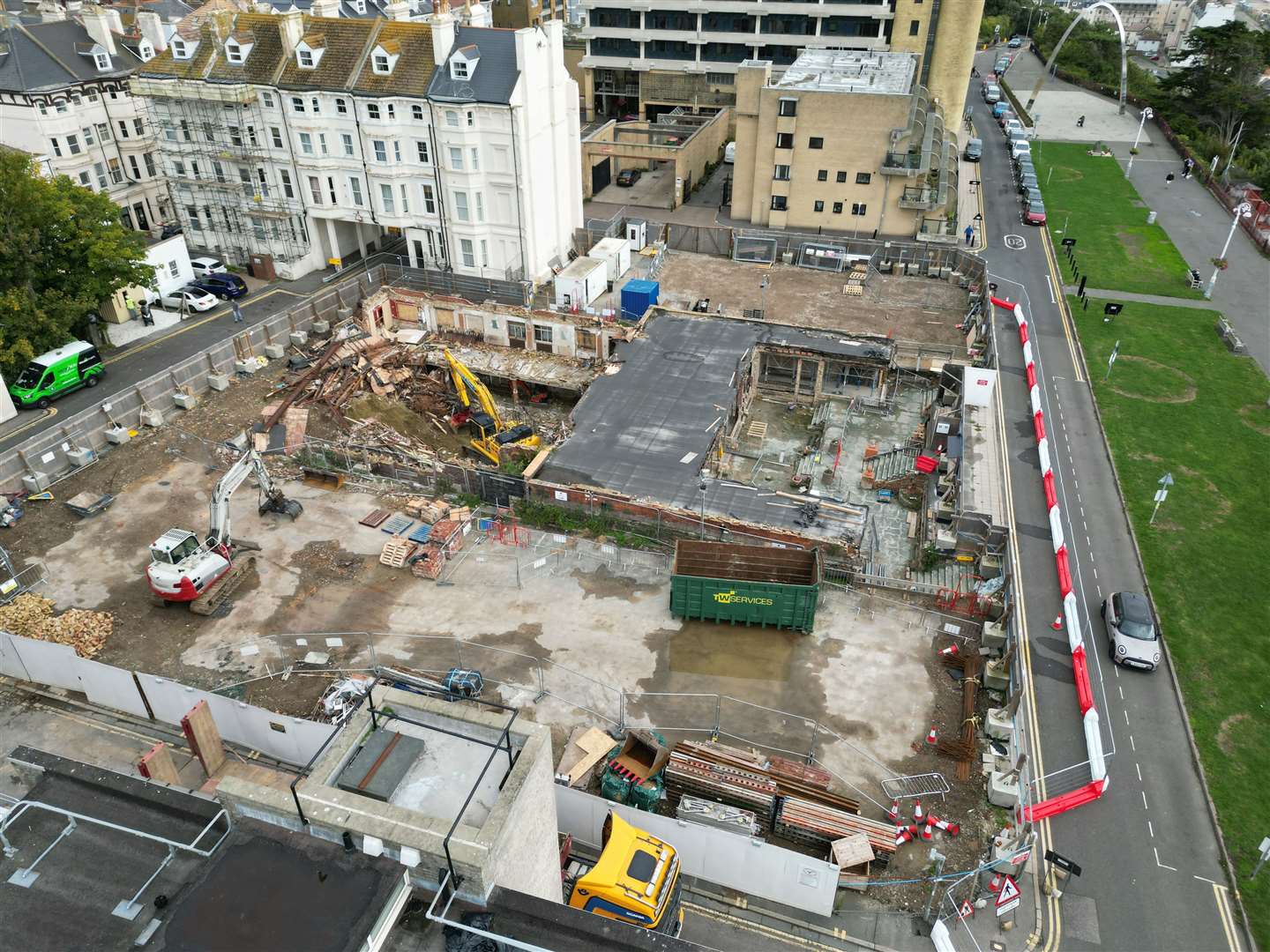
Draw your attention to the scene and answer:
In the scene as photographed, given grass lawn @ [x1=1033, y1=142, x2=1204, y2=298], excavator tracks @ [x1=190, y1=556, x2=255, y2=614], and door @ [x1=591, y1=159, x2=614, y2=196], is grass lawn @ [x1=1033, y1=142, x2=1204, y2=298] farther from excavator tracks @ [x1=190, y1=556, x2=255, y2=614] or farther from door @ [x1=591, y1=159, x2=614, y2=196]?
excavator tracks @ [x1=190, y1=556, x2=255, y2=614]

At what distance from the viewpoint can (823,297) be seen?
5472 centimetres

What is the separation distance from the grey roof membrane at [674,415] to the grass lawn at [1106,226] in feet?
92.9

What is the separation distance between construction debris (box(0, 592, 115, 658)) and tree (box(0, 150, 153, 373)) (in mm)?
16906

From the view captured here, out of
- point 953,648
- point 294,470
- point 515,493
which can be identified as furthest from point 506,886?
point 294,470

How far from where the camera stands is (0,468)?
36.4 meters

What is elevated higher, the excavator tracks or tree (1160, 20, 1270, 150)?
tree (1160, 20, 1270, 150)

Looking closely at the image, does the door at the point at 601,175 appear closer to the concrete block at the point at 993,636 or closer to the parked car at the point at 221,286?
the parked car at the point at 221,286

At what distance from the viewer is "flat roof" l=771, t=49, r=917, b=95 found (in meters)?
62.7

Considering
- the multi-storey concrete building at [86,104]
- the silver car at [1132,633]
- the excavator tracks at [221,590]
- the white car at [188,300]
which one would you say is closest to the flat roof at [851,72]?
the silver car at [1132,633]

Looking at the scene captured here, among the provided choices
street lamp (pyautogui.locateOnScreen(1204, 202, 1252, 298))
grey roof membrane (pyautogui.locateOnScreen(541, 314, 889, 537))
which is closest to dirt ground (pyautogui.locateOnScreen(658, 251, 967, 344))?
grey roof membrane (pyautogui.locateOnScreen(541, 314, 889, 537))

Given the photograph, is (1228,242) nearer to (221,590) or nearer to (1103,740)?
(1103,740)

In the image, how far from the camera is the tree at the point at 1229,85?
8744 cm

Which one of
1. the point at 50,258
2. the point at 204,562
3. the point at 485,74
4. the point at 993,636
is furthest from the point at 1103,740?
the point at 50,258

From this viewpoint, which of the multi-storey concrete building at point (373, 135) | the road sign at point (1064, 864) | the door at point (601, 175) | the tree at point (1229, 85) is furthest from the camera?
the tree at point (1229, 85)
